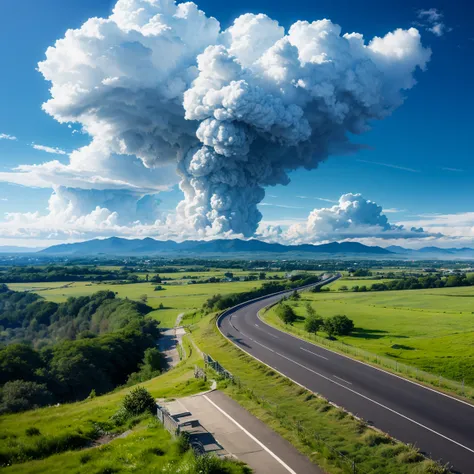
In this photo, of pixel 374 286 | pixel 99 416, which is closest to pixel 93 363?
pixel 99 416

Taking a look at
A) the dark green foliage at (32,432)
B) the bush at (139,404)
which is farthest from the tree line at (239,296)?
the dark green foliage at (32,432)

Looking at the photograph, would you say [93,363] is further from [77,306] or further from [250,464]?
[77,306]

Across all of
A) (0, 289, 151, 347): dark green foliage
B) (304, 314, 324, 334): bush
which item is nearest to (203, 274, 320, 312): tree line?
(0, 289, 151, 347): dark green foliage

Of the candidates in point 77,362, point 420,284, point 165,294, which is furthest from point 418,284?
point 77,362

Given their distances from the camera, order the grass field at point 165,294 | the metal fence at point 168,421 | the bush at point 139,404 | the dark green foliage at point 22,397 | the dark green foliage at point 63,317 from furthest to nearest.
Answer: the grass field at point 165,294, the dark green foliage at point 63,317, the dark green foliage at point 22,397, the bush at point 139,404, the metal fence at point 168,421

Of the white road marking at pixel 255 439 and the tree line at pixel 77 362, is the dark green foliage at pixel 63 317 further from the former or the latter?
the white road marking at pixel 255 439

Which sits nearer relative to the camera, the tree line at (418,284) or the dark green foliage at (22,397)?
the dark green foliage at (22,397)
